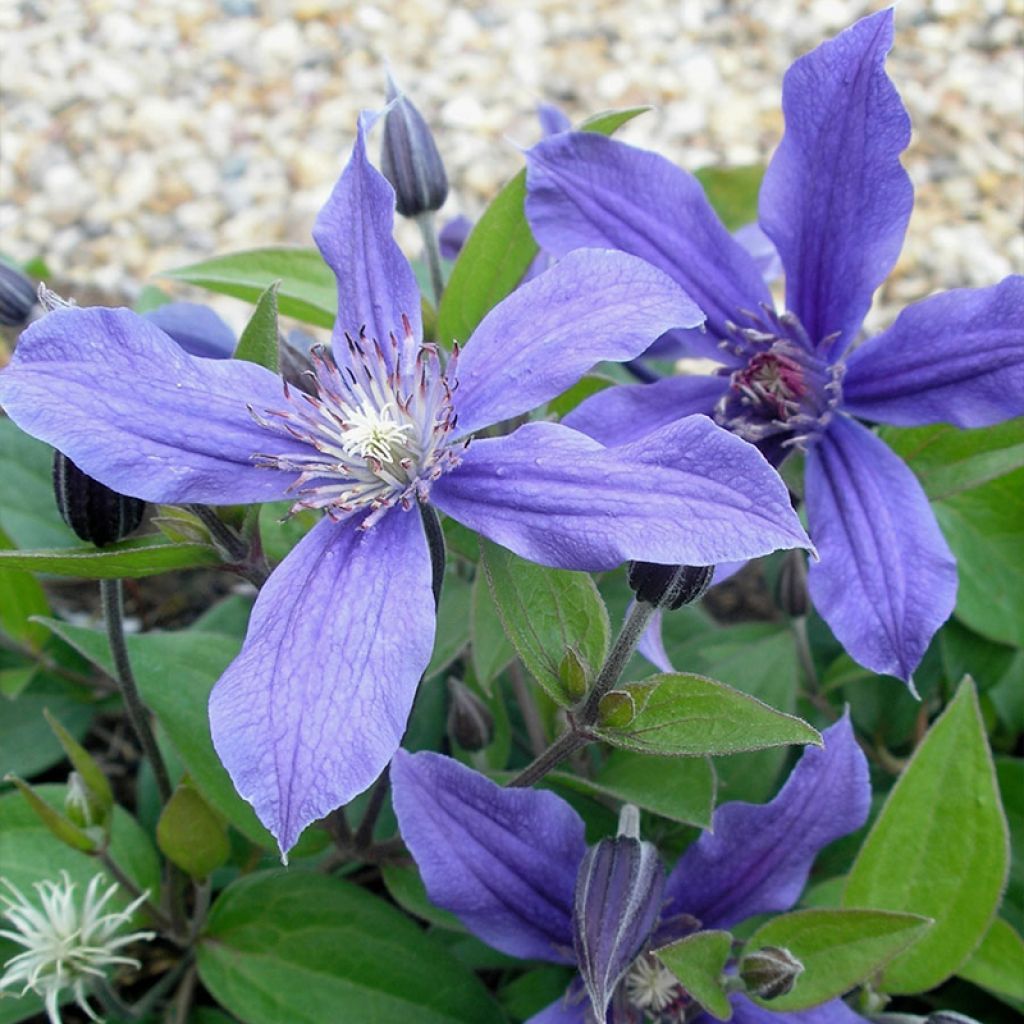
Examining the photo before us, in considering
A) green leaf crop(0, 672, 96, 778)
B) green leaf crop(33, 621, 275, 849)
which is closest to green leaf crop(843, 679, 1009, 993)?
green leaf crop(33, 621, 275, 849)

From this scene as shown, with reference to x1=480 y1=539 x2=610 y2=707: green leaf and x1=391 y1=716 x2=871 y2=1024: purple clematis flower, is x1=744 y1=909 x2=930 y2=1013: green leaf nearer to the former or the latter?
x1=391 y1=716 x2=871 y2=1024: purple clematis flower

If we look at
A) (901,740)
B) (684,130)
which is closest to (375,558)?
(901,740)

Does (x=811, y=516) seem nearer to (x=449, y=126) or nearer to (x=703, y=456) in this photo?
(x=703, y=456)

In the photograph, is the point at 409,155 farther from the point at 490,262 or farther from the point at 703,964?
the point at 703,964

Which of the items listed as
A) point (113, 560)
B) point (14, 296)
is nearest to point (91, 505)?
point (113, 560)

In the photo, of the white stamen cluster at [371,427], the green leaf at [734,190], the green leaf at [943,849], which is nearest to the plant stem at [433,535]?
the white stamen cluster at [371,427]
